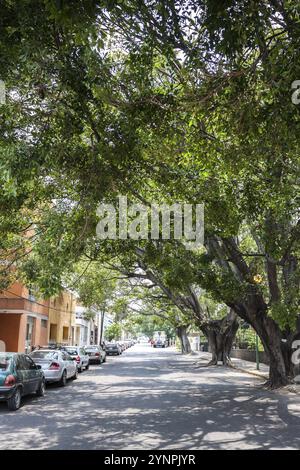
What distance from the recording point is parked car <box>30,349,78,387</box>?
59.0 feet

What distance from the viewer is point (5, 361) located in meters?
13.0

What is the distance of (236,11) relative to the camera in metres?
5.62

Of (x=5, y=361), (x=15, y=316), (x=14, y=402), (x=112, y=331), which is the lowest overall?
(x=14, y=402)

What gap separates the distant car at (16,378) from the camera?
12078 millimetres

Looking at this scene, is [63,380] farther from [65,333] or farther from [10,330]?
[65,333]

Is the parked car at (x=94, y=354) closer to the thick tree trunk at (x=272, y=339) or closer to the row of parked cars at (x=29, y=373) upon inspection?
the row of parked cars at (x=29, y=373)

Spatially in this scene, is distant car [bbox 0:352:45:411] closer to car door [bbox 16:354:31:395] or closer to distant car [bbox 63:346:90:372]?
car door [bbox 16:354:31:395]

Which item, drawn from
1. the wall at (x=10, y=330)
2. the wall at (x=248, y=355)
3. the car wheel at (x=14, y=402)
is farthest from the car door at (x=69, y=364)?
the wall at (x=248, y=355)

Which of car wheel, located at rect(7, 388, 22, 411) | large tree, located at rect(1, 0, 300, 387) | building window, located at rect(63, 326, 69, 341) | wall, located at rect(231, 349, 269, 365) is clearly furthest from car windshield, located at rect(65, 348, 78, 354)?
building window, located at rect(63, 326, 69, 341)

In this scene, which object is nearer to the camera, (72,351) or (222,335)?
(72,351)

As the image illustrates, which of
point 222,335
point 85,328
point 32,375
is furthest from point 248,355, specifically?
point 85,328

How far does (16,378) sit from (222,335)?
21.1 meters
